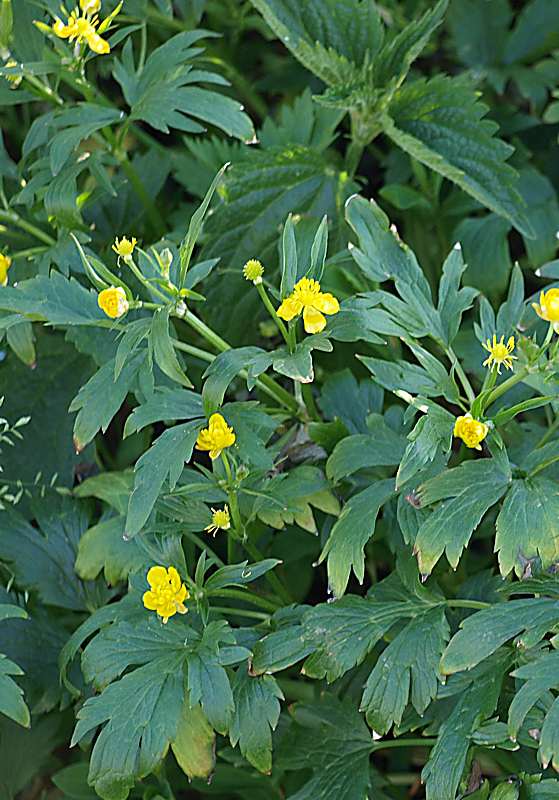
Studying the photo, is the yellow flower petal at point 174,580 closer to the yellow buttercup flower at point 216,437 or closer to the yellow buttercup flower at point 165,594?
the yellow buttercup flower at point 165,594

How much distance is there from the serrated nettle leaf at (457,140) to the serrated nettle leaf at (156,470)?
2.19ft

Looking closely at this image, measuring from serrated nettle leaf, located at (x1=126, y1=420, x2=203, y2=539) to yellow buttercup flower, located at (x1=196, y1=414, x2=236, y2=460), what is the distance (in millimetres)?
13

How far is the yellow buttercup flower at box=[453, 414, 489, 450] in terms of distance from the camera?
3.66 ft

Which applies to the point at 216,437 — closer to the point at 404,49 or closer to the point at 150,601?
the point at 150,601

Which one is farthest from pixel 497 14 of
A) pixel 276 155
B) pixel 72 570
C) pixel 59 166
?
pixel 72 570

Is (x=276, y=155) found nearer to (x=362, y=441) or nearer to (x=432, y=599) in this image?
(x=362, y=441)

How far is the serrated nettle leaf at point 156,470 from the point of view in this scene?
1106 millimetres

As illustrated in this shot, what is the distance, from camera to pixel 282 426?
1.29 metres

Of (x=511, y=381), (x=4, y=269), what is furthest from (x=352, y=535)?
(x=4, y=269)

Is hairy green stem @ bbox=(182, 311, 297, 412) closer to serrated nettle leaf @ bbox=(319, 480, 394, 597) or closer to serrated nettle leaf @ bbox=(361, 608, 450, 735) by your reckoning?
serrated nettle leaf @ bbox=(319, 480, 394, 597)

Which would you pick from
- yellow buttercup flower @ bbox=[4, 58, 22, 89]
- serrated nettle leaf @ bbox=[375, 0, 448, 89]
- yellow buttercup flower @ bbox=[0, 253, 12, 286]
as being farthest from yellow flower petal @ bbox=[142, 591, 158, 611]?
serrated nettle leaf @ bbox=[375, 0, 448, 89]

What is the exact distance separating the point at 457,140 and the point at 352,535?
0.78 metres

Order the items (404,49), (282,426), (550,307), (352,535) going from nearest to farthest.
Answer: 1. (550,307)
2. (352,535)
3. (282,426)
4. (404,49)

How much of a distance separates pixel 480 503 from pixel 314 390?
58 cm
